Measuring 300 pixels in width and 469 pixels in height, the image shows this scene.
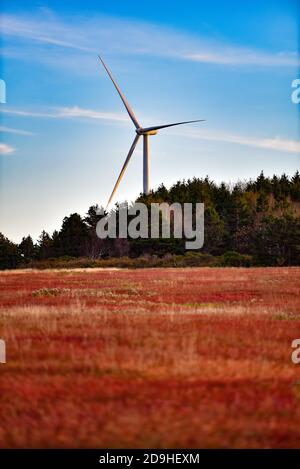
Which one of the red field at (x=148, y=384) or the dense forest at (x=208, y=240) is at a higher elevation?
the dense forest at (x=208, y=240)

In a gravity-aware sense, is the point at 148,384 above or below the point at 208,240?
below

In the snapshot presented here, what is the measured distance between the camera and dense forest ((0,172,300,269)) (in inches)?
3396

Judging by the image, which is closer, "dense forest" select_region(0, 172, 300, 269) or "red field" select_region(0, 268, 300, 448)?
"red field" select_region(0, 268, 300, 448)

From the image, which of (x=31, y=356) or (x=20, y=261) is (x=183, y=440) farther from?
(x=20, y=261)

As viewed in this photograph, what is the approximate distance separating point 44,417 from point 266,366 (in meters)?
4.57

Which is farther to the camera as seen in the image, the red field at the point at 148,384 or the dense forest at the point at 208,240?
the dense forest at the point at 208,240

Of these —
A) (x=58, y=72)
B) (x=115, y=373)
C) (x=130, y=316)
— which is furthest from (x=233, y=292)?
(x=58, y=72)

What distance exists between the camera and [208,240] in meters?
98.9

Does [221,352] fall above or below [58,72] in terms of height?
below

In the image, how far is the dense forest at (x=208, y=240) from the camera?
86250 mm

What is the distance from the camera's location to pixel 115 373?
1030cm

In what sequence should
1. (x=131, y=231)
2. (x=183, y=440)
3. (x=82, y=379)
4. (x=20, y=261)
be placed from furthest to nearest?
(x=20, y=261) < (x=131, y=231) < (x=82, y=379) < (x=183, y=440)

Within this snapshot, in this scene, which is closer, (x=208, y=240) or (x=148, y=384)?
(x=148, y=384)

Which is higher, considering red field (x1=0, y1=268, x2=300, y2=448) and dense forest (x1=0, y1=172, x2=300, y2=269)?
dense forest (x1=0, y1=172, x2=300, y2=269)
